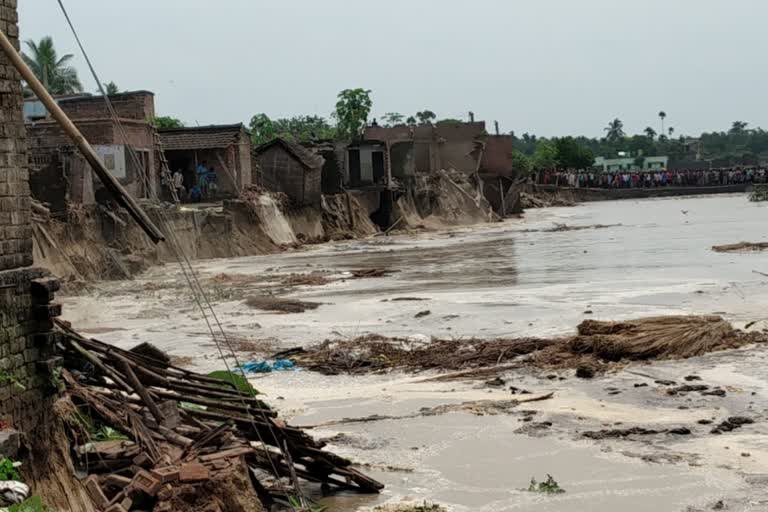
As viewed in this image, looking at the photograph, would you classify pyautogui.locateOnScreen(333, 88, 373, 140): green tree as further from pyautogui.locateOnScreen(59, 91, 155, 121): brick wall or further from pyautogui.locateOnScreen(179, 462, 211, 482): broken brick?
pyautogui.locateOnScreen(179, 462, 211, 482): broken brick

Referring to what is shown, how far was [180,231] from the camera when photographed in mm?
34469

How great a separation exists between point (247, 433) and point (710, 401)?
230 inches

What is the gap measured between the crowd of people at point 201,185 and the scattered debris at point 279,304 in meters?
18.3

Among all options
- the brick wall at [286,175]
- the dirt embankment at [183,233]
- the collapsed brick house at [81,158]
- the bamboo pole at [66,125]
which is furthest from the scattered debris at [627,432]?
the brick wall at [286,175]

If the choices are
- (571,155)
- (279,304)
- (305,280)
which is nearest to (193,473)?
(279,304)

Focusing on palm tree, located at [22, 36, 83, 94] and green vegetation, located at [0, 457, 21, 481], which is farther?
palm tree, located at [22, 36, 83, 94]

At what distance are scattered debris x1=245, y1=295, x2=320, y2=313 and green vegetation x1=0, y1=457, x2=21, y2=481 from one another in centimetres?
1402

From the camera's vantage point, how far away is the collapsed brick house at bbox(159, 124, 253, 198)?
41312mm

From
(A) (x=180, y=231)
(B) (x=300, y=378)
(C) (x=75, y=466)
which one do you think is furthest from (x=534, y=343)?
(A) (x=180, y=231)

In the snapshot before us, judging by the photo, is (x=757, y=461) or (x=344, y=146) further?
(x=344, y=146)

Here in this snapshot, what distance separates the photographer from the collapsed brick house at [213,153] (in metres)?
41.3

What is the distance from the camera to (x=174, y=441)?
8.25 m

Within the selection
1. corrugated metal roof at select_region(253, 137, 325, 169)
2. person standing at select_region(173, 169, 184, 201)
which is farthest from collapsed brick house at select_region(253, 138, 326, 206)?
person standing at select_region(173, 169, 184, 201)

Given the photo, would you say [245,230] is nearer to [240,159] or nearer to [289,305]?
[240,159]
